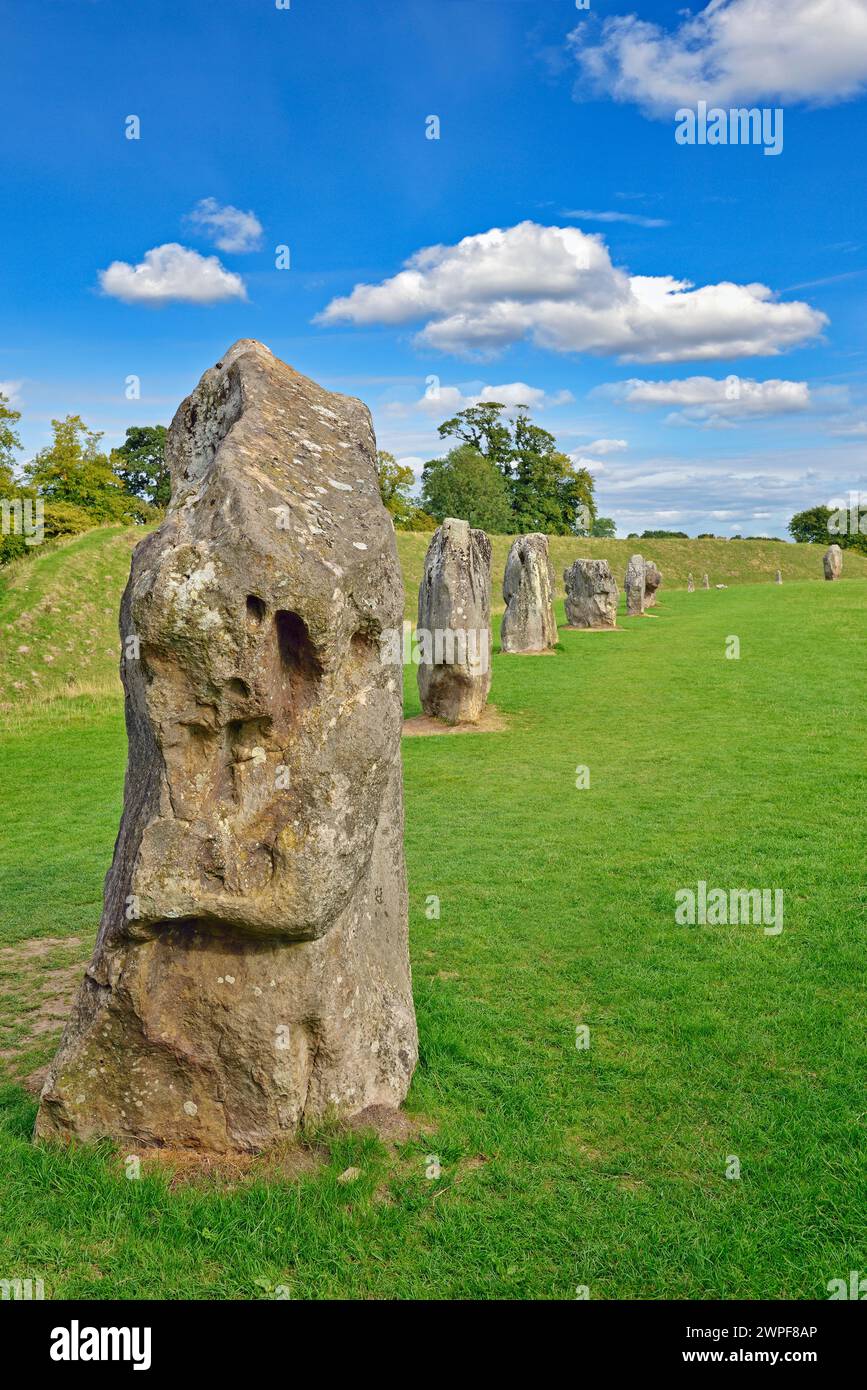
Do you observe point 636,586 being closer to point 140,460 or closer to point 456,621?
point 456,621

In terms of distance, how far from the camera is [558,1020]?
697 cm

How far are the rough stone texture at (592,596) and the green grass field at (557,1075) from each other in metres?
17.8

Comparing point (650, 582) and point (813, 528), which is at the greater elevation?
point (813, 528)

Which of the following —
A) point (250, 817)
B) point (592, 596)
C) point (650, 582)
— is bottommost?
point (250, 817)

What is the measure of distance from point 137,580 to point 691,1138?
422cm

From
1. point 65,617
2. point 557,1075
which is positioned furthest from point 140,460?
point 557,1075

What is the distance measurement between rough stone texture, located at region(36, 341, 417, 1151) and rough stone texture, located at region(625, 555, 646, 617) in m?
32.4

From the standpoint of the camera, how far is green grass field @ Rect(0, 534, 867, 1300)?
4410 mm

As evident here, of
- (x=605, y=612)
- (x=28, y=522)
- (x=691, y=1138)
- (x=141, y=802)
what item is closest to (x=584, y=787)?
(x=691, y=1138)

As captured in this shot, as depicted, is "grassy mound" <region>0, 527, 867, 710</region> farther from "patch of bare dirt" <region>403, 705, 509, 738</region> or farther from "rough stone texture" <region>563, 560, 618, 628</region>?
"rough stone texture" <region>563, 560, 618, 628</region>

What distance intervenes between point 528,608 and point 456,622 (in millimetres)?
9029

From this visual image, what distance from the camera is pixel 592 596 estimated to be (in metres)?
32.3

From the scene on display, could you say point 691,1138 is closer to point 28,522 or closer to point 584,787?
point 584,787
